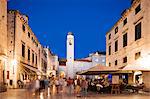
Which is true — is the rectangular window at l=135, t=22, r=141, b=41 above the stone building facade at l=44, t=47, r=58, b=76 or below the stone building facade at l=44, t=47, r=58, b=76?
above

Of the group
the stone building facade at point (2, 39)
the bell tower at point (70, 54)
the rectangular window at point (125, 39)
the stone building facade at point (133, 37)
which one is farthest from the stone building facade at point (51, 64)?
the stone building facade at point (2, 39)

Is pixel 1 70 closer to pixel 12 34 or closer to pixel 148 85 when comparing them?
pixel 12 34

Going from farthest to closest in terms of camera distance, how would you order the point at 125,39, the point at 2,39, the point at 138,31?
the point at 125,39
the point at 138,31
the point at 2,39

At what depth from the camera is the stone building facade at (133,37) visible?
1196 inches

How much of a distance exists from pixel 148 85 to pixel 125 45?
11439mm

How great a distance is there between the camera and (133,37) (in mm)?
35719

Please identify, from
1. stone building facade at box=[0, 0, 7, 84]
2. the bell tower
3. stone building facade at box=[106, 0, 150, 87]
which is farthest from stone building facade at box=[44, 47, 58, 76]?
stone building facade at box=[0, 0, 7, 84]

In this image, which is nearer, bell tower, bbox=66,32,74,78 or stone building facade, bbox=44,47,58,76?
bell tower, bbox=66,32,74,78

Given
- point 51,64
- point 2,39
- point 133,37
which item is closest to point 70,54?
point 51,64

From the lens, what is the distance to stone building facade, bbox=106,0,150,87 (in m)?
30.4

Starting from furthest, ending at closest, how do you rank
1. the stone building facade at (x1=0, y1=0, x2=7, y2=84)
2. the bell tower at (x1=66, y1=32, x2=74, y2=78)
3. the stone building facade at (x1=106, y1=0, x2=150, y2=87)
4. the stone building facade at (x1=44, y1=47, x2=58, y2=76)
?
the stone building facade at (x1=44, y1=47, x2=58, y2=76) < the bell tower at (x1=66, y1=32, x2=74, y2=78) < the stone building facade at (x1=106, y1=0, x2=150, y2=87) < the stone building facade at (x1=0, y1=0, x2=7, y2=84)

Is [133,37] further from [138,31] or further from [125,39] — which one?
[125,39]

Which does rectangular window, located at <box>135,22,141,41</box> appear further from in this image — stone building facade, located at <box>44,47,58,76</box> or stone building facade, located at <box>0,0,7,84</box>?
stone building facade, located at <box>44,47,58,76</box>

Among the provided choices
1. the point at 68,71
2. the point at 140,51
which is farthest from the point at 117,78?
the point at 68,71
